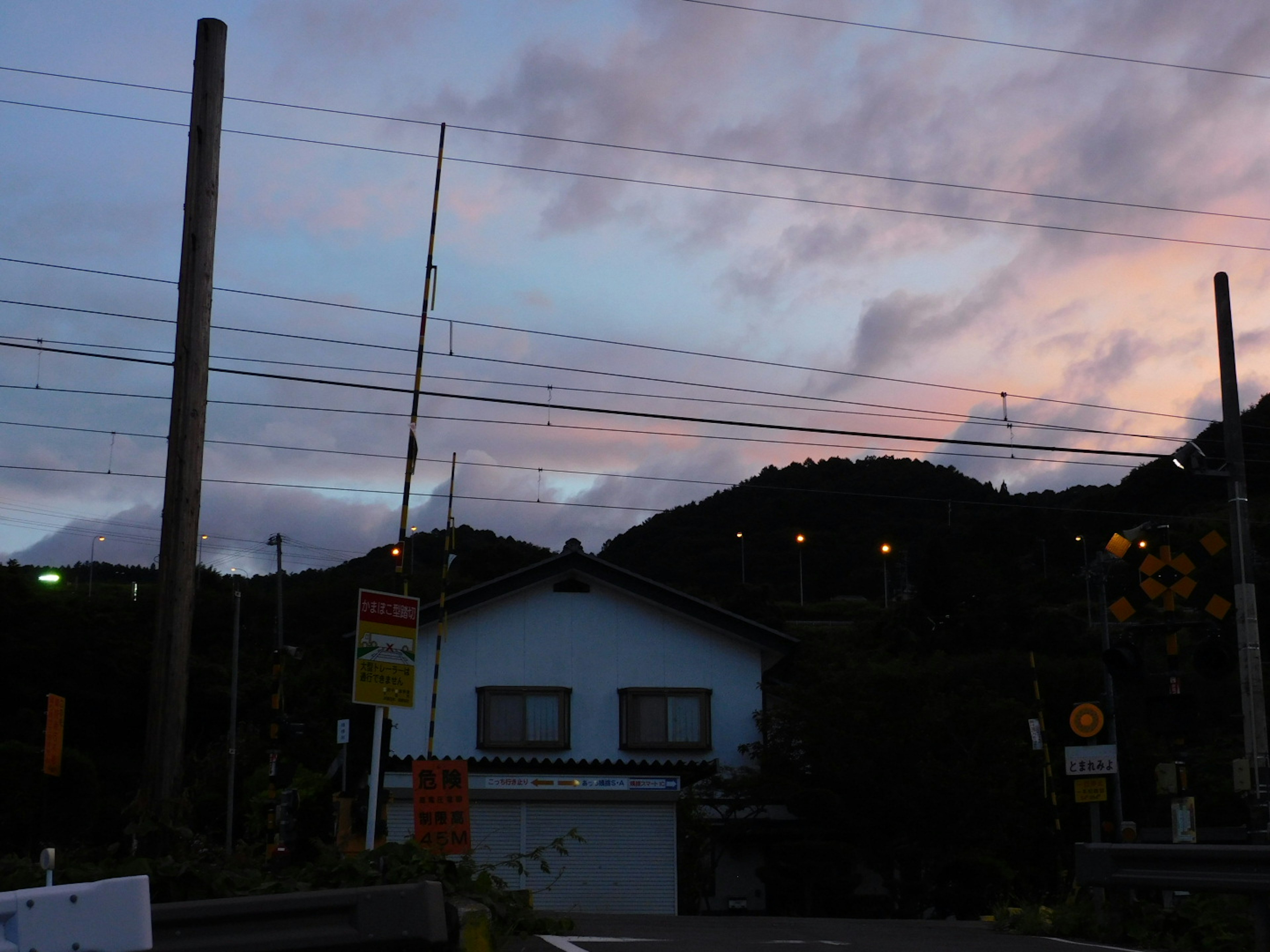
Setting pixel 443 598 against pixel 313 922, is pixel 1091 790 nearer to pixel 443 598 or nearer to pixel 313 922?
pixel 443 598

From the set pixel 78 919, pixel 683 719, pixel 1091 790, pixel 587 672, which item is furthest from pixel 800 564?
pixel 78 919

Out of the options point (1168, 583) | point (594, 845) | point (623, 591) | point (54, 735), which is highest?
point (623, 591)

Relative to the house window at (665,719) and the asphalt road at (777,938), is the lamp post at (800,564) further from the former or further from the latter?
the asphalt road at (777,938)

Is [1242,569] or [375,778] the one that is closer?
[375,778]

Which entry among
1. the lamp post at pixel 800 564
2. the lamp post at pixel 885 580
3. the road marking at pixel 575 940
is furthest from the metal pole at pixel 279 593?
the lamp post at pixel 800 564

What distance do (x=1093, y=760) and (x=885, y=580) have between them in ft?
266

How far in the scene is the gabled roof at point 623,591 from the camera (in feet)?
105

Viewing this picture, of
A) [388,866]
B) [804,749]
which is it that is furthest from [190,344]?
[804,749]

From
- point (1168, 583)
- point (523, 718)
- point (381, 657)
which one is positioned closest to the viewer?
point (381, 657)

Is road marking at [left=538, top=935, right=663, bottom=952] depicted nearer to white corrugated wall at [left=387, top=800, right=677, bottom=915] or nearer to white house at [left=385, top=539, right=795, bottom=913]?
white corrugated wall at [left=387, top=800, right=677, bottom=915]

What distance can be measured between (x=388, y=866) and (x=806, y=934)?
18.9 ft

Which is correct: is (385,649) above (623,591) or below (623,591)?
below

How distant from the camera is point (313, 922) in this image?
5250 mm

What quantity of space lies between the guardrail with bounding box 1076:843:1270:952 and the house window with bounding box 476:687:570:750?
21635 millimetres
